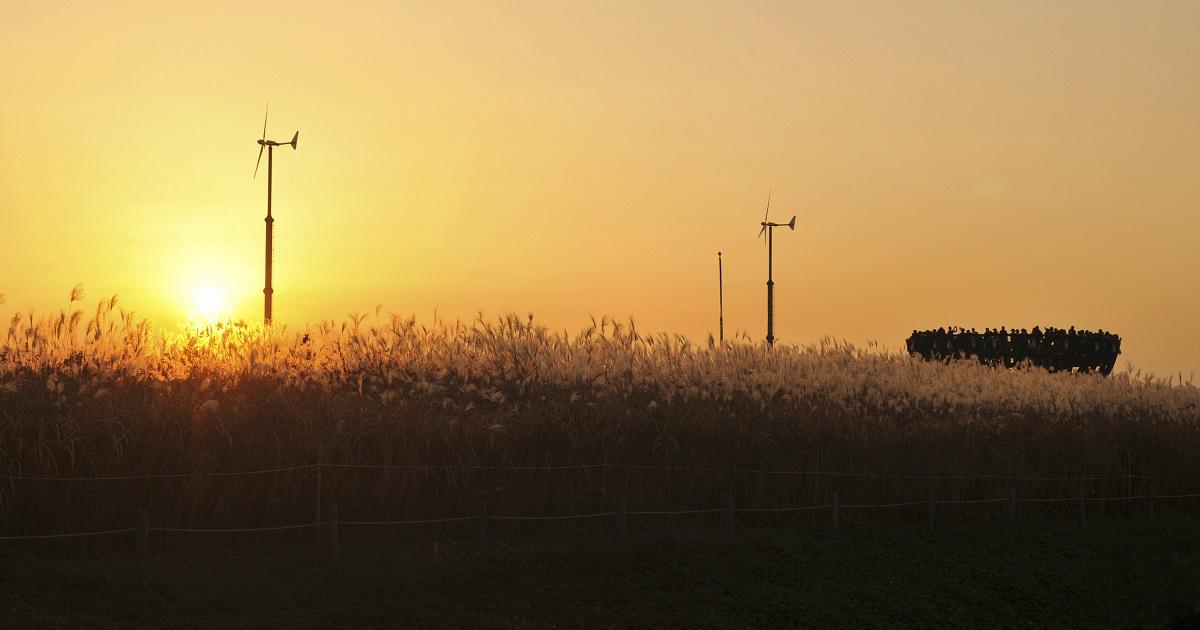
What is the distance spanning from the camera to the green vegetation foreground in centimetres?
2062

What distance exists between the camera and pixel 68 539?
1962 centimetres

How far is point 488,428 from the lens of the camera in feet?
77.3

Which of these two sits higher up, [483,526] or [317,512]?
[317,512]

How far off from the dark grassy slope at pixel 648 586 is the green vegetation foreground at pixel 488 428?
42.7 inches

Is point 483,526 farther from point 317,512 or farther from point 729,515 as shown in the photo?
point 729,515

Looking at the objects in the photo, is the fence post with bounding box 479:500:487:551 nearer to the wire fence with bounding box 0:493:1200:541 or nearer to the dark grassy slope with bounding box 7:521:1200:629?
the wire fence with bounding box 0:493:1200:541

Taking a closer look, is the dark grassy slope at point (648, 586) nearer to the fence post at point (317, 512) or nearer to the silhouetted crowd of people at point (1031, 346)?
the fence post at point (317, 512)

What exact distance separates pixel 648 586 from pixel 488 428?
378cm

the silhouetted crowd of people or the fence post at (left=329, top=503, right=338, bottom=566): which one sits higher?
the silhouetted crowd of people

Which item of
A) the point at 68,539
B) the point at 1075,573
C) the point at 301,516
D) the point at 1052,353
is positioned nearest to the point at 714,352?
the point at 1075,573

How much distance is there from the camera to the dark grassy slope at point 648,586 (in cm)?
1823

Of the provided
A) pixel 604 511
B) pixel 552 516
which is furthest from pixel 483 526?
pixel 604 511

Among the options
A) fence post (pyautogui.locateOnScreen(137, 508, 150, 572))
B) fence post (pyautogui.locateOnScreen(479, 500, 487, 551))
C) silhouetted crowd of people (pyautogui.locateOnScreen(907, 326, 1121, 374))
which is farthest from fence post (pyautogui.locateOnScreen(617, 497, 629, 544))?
→ silhouetted crowd of people (pyautogui.locateOnScreen(907, 326, 1121, 374))

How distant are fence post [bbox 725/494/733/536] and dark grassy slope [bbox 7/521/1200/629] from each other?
243 mm
